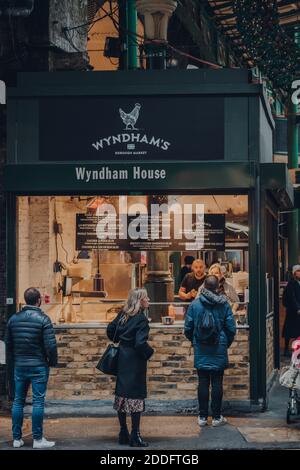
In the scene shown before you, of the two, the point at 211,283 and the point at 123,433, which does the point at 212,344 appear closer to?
the point at 211,283

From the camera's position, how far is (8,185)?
1287 centimetres

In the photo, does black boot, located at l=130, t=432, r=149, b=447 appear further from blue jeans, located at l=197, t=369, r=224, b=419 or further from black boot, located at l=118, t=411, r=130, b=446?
blue jeans, located at l=197, t=369, r=224, b=419

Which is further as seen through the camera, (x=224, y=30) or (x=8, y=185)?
(x=224, y=30)

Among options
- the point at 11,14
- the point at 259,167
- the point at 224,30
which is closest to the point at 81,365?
the point at 259,167

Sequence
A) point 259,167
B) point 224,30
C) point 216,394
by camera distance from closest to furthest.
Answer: point 216,394
point 259,167
point 224,30

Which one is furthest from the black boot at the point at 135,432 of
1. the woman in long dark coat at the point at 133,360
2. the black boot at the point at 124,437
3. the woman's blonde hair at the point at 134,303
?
the woman's blonde hair at the point at 134,303

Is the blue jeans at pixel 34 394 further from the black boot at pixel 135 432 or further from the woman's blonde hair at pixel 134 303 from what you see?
the woman's blonde hair at pixel 134 303

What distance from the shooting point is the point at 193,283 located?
13297 millimetres

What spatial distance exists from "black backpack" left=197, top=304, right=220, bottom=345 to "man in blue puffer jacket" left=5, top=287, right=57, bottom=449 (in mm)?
2046

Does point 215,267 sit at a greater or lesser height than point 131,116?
lesser

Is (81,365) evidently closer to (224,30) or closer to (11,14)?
(11,14)

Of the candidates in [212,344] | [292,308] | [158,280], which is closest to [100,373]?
[158,280]

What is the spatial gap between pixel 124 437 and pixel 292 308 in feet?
24.5

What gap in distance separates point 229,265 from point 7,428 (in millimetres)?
3605
